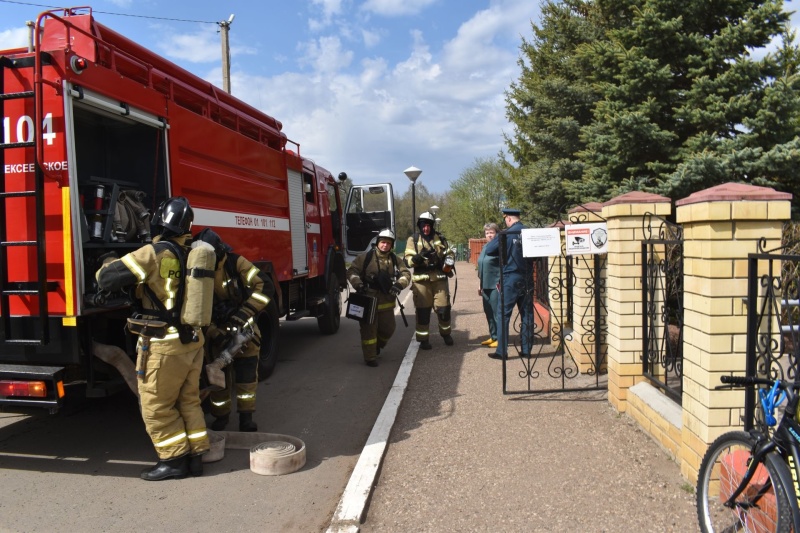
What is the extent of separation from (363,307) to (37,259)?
4080 millimetres

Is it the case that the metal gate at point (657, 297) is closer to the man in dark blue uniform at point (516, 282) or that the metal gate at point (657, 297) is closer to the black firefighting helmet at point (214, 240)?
the man in dark blue uniform at point (516, 282)

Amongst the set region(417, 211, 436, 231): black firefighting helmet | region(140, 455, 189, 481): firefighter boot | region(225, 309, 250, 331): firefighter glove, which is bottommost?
region(140, 455, 189, 481): firefighter boot

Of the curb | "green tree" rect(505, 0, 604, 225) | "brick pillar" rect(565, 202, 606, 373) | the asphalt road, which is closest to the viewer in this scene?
the curb

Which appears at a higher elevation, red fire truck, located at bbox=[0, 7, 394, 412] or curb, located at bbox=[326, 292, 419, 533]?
red fire truck, located at bbox=[0, 7, 394, 412]

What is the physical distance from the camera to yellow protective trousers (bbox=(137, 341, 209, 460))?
402 centimetres

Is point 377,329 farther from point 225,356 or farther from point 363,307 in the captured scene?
point 225,356

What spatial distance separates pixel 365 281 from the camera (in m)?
7.66

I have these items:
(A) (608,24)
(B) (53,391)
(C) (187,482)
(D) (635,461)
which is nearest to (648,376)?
(D) (635,461)

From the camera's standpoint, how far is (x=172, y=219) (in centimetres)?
418

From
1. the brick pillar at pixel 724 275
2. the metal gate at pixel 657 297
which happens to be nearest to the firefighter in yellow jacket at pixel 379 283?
the metal gate at pixel 657 297

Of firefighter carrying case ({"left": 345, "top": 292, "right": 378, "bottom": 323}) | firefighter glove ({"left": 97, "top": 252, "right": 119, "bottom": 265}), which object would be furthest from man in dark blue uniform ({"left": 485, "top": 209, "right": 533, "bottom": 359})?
firefighter glove ({"left": 97, "top": 252, "right": 119, "bottom": 265})

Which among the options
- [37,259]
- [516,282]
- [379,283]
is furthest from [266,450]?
[516,282]

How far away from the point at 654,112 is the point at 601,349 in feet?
16.6

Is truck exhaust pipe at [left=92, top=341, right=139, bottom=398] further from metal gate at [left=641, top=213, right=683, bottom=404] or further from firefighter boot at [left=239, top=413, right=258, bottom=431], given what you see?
metal gate at [left=641, top=213, right=683, bottom=404]
